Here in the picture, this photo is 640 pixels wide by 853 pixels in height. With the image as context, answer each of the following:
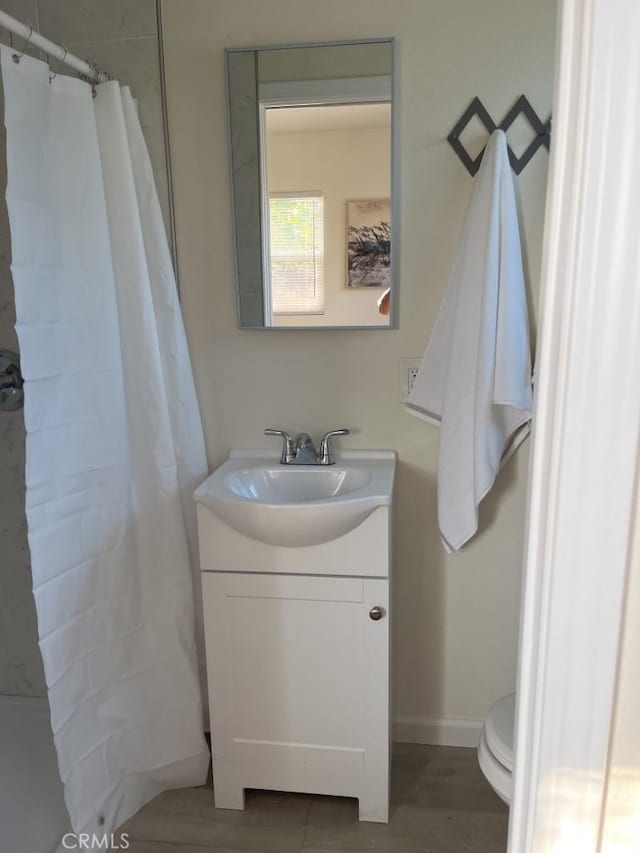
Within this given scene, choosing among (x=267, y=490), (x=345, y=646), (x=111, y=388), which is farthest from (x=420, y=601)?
(x=111, y=388)

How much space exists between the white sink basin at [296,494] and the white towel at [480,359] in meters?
0.21

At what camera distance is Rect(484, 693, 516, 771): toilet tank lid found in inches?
56.5

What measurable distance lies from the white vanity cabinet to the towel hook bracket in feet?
3.09

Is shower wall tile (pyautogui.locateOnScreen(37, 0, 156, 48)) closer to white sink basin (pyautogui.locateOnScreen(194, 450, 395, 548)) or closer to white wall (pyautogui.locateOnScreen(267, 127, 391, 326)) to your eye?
white wall (pyautogui.locateOnScreen(267, 127, 391, 326))

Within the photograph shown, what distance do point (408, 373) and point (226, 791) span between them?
1294mm

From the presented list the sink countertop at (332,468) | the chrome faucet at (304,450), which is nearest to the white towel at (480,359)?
the sink countertop at (332,468)

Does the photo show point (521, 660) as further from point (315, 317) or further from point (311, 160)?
point (311, 160)

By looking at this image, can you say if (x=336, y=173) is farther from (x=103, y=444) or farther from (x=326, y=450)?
(x=103, y=444)

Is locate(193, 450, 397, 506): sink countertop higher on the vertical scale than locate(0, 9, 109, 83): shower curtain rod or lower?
lower

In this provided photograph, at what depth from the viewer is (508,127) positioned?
5.51ft

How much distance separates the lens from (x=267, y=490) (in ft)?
6.09

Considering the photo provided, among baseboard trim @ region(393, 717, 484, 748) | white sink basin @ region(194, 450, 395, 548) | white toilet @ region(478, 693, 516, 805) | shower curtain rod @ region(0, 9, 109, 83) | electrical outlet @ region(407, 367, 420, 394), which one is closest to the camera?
shower curtain rod @ region(0, 9, 109, 83)
